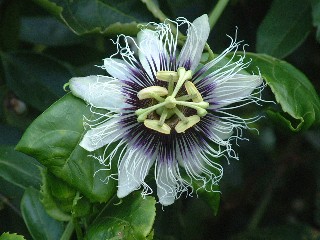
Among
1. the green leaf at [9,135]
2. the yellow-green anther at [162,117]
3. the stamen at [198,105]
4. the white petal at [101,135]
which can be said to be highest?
the stamen at [198,105]

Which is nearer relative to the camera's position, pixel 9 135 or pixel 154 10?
pixel 154 10

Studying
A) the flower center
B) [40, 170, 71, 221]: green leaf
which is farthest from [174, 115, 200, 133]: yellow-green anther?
[40, 170, 71, 221]: green leaf

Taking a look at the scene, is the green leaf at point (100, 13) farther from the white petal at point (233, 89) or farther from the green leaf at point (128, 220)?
the green leaf at point (128, 220)

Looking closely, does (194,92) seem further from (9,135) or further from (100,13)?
(9,135)

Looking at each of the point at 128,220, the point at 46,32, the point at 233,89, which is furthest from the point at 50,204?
the point at 46,32

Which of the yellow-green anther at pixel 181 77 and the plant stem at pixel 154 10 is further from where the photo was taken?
the plant stem at pixel 154 10

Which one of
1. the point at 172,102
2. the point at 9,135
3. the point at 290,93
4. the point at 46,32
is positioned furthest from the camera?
the point at 46,32

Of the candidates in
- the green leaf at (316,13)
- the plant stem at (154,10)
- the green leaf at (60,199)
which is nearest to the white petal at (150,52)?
the plant stem at (154,10)
